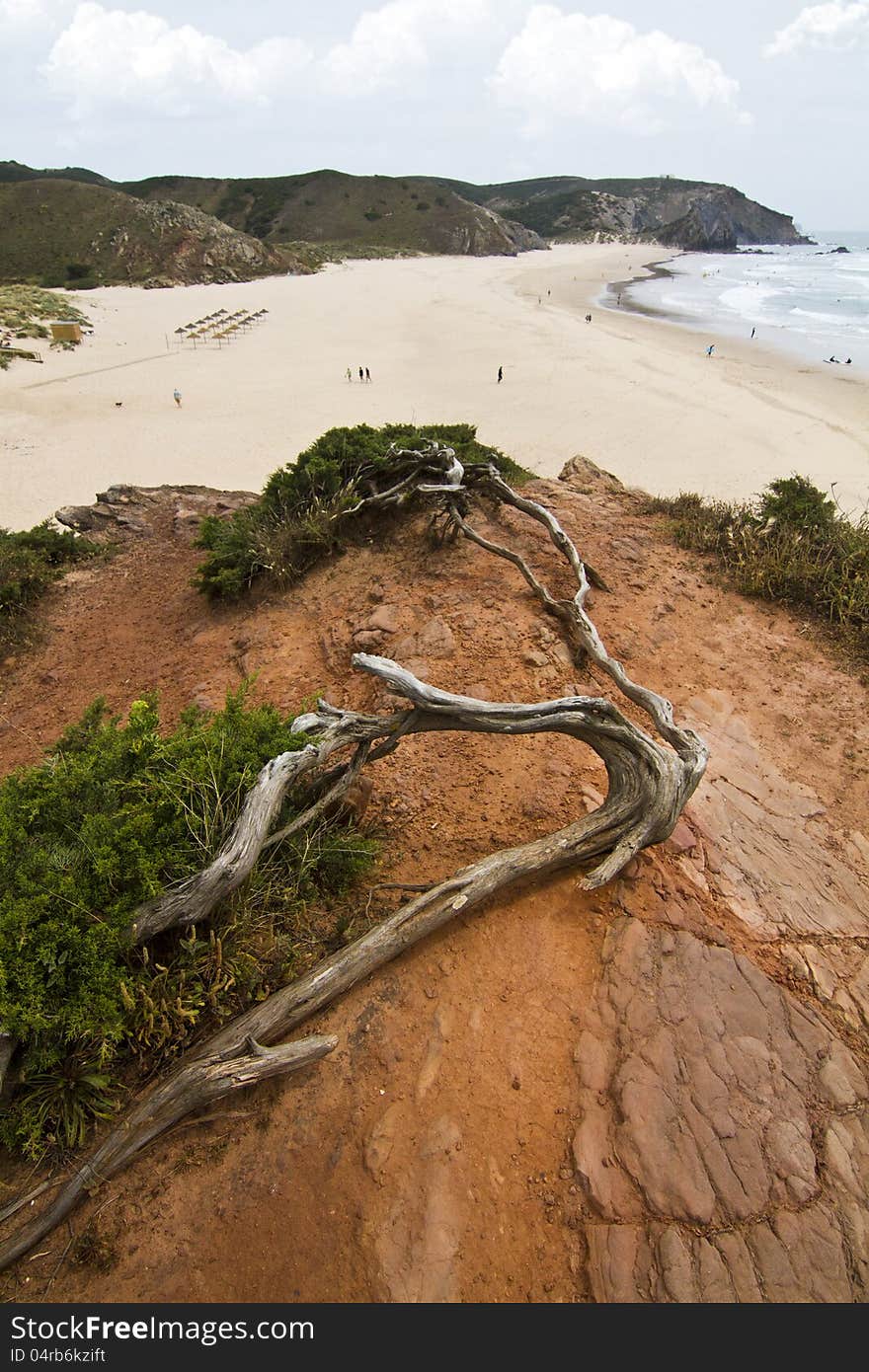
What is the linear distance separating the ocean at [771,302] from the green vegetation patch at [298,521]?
103 feet

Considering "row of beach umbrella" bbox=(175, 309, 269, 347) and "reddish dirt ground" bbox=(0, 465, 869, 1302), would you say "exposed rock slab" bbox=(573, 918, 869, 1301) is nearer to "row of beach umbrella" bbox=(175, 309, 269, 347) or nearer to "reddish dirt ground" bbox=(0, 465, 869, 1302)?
"reddish dirt ground" bbox=(0, 465, 869, 1302)

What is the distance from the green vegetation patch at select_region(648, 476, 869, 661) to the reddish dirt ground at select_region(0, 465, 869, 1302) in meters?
0.46

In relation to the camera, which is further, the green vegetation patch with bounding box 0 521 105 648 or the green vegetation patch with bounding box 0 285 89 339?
the green vegetation patch with bounding box 0 285 89 339

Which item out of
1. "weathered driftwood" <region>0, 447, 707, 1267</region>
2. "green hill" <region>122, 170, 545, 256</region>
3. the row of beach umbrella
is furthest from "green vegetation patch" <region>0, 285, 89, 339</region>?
"green hill" <region>122, 170, 545, 256</region>

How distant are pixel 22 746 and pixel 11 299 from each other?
150 feet

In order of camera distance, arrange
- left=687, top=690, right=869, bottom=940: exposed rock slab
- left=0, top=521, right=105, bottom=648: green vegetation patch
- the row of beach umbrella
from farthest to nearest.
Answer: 1. the row of beach umbrella
2. left=0, top=521, right=105, bottom=648: green vegetation patch
3. left=687, top=690, right=869, bottom=940: exposed rock slab

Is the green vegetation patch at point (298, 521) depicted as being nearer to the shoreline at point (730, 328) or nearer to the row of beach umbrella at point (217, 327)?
the shoreline at point (730, 328)

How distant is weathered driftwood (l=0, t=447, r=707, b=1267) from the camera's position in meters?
3.17

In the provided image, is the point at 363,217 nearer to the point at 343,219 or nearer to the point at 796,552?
the point at 343,219

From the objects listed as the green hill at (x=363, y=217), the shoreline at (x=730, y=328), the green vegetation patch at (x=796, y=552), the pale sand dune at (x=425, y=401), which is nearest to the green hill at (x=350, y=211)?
the green hill at (x=363, y=217)

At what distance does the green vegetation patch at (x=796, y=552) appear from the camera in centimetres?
802

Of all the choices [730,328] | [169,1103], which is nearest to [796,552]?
[169,1103]

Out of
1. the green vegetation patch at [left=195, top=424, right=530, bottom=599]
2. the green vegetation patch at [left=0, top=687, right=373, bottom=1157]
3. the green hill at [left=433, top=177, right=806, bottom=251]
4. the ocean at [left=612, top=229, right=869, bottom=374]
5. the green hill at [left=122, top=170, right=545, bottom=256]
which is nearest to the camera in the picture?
the green vegetation patch at [left=0, top=687, right=373, bottom=1157]
